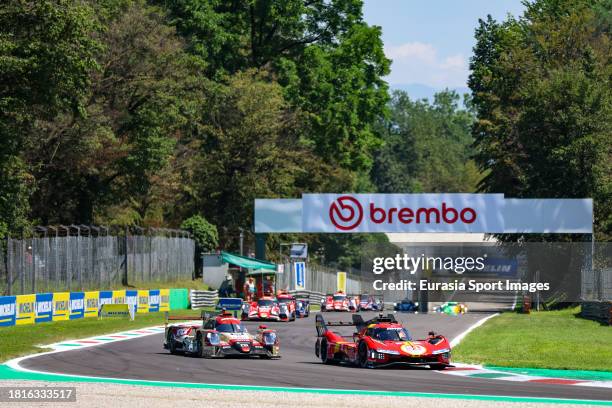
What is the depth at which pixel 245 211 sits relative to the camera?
280 ft

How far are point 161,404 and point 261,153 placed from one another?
208 feet

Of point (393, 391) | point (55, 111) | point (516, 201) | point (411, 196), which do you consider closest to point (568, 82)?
point (516, 201)

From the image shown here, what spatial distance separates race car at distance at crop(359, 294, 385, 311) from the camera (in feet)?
208

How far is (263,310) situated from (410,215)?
25.6ft

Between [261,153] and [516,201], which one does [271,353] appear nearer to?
[516,201]

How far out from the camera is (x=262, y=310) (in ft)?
165

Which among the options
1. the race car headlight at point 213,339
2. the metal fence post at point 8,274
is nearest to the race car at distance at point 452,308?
the metal fence post at point 8,274

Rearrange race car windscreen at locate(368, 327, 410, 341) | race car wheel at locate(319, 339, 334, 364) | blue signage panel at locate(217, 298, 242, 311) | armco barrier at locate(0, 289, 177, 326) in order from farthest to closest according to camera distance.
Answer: blue signage panel at locate(217, 298, 242, 311) → armco barrier at locate(0, 289, 177, 326) → race car wheel at locate(319, 339, 334, 364) → race car windscreen at locate(368, 327, 410, 341)

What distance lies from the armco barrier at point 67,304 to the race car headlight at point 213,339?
44.6ft

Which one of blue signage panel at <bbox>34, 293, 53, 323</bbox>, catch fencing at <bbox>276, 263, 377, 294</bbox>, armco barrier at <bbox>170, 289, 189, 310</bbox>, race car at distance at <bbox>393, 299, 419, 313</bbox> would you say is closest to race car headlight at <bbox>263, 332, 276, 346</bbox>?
blue signage panel at <bbox>34, 293, 53, 323</bbox>

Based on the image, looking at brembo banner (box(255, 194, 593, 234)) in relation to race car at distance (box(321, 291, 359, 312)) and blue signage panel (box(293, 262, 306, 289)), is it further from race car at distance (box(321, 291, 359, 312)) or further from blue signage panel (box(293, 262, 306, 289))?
blue signage panel (box(293, 262, 306, 289))

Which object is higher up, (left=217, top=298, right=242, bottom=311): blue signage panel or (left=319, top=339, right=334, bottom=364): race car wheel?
(left=217, top=298, right=242, bottom=311): blue signage panel

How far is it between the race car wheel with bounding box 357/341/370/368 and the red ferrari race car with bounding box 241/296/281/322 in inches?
824

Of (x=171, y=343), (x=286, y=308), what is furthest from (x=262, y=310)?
(x=171, y=343)
